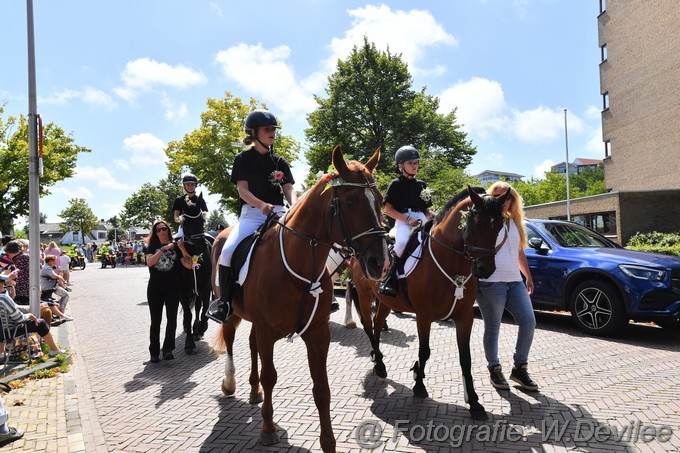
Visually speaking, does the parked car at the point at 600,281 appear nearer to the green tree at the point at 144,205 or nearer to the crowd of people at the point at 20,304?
the crowd of people at the point at 20,304

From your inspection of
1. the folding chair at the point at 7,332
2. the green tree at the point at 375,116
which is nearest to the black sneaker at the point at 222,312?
the folding chair at the point at 7,332

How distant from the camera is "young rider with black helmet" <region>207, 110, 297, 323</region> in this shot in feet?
13.5

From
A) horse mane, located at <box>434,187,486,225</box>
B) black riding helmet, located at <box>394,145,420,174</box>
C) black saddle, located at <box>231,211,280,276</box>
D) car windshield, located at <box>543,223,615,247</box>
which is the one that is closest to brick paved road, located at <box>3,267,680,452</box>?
black saddle, located at <box>231,211,280,276</box>

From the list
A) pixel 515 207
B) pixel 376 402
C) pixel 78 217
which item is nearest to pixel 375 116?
pixel 515 207

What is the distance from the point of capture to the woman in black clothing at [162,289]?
23.0 ft

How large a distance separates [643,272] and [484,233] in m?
4.57

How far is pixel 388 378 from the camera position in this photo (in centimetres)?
563

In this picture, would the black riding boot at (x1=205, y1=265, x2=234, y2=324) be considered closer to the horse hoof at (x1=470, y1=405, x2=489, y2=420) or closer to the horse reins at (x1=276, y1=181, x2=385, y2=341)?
the horse reins at (x1=276, y1=181, x2=385, y2=341)

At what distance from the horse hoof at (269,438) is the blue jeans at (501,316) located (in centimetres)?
275

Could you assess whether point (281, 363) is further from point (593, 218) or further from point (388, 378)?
point (593, 218)

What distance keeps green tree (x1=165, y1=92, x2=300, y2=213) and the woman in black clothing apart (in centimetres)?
2464

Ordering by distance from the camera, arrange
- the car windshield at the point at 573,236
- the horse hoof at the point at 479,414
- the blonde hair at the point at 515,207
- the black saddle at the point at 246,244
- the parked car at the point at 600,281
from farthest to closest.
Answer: the car windshield at the point at 573,236, the parked car at the point at 600,281, the blonde hair at the point at 515,207, the horse hoof at the point at 479,414, the black saddle at the point at 246,244

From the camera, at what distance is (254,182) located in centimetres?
427

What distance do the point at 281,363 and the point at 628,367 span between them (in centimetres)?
499
